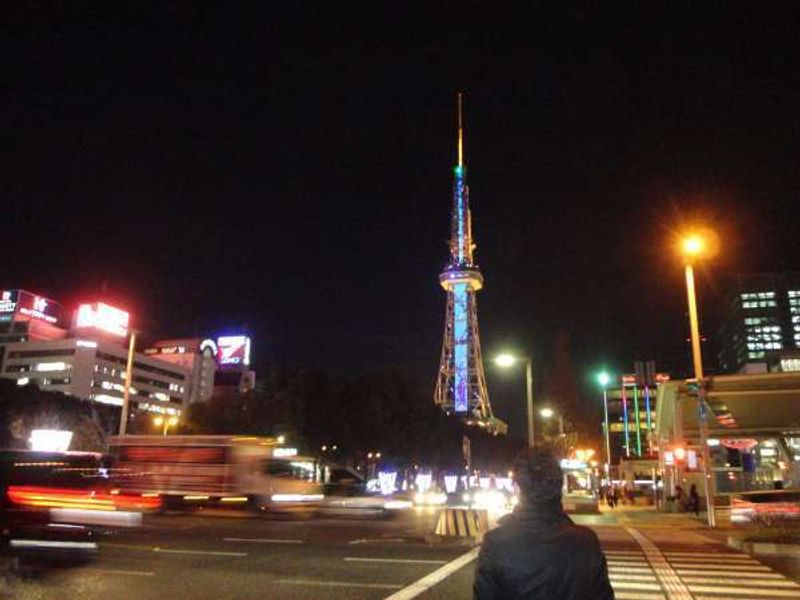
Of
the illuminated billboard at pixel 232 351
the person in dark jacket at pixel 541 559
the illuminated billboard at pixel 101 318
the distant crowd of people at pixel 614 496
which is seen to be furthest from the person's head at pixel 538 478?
the illuminated billboard at pixel 232 351

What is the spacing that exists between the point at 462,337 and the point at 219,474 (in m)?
119

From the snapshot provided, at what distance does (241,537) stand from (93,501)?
499 cm

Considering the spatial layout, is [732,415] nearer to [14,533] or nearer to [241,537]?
[241,537]

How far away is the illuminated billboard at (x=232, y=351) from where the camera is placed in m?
152

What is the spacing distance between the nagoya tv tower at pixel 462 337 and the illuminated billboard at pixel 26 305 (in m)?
72.6

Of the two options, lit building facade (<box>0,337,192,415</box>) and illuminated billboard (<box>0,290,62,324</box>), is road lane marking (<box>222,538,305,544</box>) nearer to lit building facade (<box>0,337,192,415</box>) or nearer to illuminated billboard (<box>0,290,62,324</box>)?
lit building facade (<box>0,337,192,415</box>)

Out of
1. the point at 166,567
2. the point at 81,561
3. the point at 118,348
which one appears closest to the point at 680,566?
the point at 166,567

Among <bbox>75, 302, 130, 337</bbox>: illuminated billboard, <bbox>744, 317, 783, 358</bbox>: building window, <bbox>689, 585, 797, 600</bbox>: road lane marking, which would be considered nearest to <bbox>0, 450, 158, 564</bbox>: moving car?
<bbox>689, 585, 797, 600</bbox>: road lane marking

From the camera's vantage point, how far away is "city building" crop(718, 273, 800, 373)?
164 m

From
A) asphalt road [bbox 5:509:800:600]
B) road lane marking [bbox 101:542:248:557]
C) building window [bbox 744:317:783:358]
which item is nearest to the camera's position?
asphalt road [bbox 5:509:800:600]

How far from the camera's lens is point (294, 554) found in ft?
49.0

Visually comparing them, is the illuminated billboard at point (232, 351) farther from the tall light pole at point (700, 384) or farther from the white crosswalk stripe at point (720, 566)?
the white crosswalk stripe at point (720, 566)

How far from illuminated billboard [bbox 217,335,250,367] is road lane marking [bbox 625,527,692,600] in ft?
456

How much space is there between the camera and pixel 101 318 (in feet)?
410
